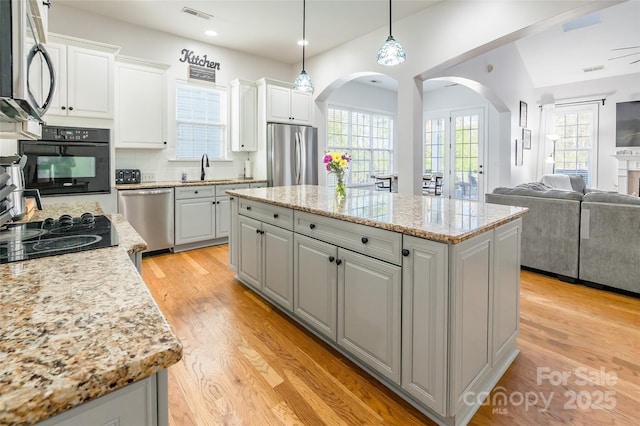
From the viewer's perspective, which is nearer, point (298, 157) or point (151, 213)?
point (151, 213)

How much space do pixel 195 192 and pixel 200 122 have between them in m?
1.26

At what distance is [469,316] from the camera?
5.38 feet

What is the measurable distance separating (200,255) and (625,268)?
4.57 m

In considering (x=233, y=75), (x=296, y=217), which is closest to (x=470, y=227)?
(x=296, y=217)

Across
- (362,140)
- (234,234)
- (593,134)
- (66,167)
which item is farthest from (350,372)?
(593,134)

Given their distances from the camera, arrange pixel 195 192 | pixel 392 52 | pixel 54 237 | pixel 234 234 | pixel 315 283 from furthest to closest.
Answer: pixel 195 192 < pixel 234 234 < pixel 392 52 < pixel 315 283 < pixel 54 237

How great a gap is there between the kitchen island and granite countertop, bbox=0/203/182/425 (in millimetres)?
1186

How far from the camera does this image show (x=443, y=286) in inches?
59.8

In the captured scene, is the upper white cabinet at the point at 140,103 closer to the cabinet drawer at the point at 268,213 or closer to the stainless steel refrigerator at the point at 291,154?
the stainless steel refrigerator at the point at 291,154

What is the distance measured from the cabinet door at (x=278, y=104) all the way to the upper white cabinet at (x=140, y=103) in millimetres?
1511

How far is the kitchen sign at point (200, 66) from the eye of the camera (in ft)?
16.6

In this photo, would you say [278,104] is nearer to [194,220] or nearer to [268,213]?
[194,220]

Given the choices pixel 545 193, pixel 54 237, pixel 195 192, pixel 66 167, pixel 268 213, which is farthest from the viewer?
pixel 195 192

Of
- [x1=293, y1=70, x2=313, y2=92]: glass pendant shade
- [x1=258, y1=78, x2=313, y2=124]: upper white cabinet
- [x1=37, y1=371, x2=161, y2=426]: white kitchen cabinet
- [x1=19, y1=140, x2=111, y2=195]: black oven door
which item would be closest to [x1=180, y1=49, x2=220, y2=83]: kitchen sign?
[x1=258, y1=78, x2=313, y2=124]: upper white cabinet
